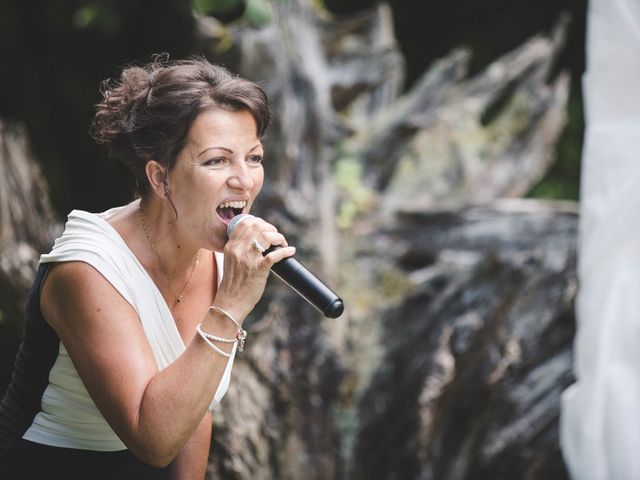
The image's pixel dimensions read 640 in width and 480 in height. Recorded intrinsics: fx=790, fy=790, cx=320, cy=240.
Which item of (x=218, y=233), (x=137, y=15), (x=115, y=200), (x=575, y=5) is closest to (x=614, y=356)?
(x=218, y=233)

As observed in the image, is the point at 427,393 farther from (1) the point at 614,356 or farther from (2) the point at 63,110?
(2) the point at 63,110

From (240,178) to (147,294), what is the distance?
31cm

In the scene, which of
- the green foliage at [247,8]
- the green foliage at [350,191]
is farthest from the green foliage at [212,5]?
the green foliage at [350,191]

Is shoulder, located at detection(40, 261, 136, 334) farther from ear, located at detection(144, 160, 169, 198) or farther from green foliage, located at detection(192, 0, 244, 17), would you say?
green foliage, located at detection(192, 0, 244, 17)

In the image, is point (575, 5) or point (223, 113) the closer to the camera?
point (223, 113)

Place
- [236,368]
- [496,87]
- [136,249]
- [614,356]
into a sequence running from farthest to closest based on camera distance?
[496,87] → [236,368] → [614,356] → [136,249]

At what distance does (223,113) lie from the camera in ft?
5.37

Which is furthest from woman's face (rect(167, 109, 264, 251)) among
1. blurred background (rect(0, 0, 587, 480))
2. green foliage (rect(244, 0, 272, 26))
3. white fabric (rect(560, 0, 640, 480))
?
green foliage (rect(244, 0, 272, 26))

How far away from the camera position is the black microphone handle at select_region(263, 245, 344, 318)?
57.2 inches

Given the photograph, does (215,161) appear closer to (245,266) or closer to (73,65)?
(245,266)

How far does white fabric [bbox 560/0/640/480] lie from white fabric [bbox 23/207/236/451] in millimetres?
1204

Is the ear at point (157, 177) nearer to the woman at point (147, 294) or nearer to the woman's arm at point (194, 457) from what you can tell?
the woman at point (147, 294)

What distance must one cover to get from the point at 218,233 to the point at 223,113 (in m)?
0.25

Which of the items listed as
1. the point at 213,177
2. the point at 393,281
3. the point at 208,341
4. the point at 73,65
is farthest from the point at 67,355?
the point at 73,65
